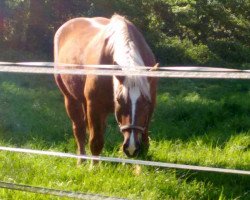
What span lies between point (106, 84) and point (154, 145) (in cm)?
124

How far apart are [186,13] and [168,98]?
26.2 feet

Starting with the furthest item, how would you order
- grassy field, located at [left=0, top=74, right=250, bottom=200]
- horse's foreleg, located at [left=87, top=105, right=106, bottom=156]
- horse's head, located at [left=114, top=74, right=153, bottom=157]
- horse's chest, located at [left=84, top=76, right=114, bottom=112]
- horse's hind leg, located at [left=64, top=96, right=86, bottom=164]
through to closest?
horse's hind leg, located at [left=64, top=96, right=86, bottom=164], horse's foreleg, located at [left=87, top=105, right=106, bottom=156], horse's chest, located at [left=84, top=76, right=114, bottom=112], grassy field, located at [left=0, top=74, right=250, bottom=200], horse's head, located at [left=114, top=74, right=153, bottom=157]

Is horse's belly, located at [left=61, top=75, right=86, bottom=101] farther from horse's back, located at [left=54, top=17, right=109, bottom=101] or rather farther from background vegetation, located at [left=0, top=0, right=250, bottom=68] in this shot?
background vegetation, located at [left=0, top=0, right=250, bottom=68]

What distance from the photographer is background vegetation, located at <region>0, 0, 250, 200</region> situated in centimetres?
446

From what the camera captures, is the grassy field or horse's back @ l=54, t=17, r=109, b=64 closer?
the grassy field

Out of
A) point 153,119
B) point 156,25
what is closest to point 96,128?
point 153,119

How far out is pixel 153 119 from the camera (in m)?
7.17

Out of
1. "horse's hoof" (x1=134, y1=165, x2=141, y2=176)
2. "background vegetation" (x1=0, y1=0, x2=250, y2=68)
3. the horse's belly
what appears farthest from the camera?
"background vegetation" (x1=0, y1=0, x2=250, y2=68)

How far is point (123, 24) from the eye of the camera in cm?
506

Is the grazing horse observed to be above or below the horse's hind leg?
above

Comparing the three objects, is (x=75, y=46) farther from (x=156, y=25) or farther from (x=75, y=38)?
(x=156, y=25)

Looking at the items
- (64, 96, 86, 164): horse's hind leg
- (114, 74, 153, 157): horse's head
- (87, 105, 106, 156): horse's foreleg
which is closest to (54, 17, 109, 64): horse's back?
(64, 96, 86, 164): horse's hind leg

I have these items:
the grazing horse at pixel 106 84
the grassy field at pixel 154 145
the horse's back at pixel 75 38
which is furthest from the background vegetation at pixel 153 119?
the horse's back at pixel 75 38

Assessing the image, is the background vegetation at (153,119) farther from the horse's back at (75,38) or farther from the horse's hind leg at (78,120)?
the horse's back at (75,38)
